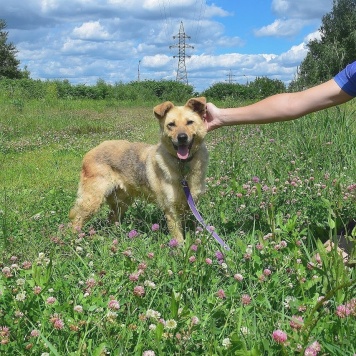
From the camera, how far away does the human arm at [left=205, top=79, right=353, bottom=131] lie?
357cm

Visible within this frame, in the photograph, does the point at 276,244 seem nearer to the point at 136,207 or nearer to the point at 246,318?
the point at 246,318

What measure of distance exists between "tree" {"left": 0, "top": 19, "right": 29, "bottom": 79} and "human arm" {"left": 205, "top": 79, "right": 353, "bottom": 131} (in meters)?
61.6

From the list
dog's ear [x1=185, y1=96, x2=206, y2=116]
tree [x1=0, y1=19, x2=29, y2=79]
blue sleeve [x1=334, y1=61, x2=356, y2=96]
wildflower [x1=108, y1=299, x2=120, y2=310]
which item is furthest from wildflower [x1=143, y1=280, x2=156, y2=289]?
tree [x1=0, y1=19, x2=29, y2=79]

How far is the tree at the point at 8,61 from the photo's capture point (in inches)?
2356

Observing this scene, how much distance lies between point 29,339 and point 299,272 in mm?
1410

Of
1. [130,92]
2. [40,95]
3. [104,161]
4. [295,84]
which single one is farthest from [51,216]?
[130,92]

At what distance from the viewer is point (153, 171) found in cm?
521

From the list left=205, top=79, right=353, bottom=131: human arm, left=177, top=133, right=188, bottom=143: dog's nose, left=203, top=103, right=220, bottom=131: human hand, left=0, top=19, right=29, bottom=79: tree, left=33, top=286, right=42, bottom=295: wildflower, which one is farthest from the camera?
left=0, top=19, right=29, bottom=79: tree

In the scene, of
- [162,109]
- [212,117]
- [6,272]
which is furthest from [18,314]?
[162,109]

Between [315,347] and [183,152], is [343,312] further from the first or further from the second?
[183,152]

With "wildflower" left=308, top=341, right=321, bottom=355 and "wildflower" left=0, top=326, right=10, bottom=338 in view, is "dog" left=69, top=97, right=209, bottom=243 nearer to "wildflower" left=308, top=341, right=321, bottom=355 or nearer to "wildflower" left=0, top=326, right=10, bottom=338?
"wildflower" left=0, top=326, right=10, bottom=338

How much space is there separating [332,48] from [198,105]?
344 centimetres

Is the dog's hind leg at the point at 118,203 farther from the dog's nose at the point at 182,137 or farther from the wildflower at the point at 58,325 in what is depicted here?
the wildflower at the point at 58,325

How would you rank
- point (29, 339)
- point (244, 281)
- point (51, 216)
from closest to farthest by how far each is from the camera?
point (29, 339) < point (244, 281) < point (51, 216)
